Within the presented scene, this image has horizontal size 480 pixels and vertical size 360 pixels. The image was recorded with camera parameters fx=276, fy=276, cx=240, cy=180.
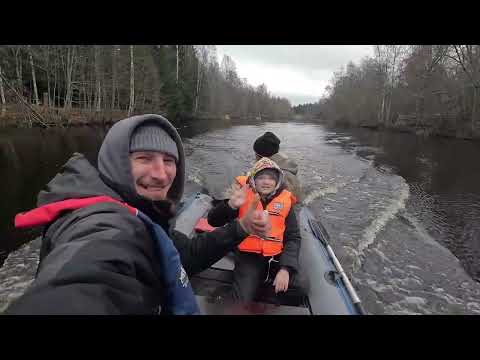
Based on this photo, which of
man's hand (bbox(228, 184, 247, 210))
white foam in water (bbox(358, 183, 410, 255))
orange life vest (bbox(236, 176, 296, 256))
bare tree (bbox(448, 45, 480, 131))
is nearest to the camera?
man's hand (bbox(228, 184, 247, 210))

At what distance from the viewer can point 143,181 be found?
4.25ft

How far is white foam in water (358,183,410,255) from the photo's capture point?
4757 mm

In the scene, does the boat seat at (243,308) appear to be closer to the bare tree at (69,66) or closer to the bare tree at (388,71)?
the bare tree at (69,66)

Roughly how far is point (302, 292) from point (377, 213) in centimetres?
436

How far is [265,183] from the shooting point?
2.80 metres

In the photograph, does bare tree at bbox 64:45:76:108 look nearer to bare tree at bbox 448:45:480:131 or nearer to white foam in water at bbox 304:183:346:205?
white foam in water at bbox 304:183:346:205

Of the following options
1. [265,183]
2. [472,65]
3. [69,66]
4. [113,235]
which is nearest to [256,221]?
[113,235]

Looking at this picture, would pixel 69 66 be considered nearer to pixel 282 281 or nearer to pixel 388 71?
pixel 282 281

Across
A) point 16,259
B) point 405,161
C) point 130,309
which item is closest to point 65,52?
point 16,259

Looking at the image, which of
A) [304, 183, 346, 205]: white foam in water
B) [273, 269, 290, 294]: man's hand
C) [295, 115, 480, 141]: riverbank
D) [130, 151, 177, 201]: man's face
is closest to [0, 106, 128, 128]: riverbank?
[304, 183, 346, 205]: white foam in water

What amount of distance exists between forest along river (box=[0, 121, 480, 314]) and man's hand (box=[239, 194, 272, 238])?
3.64ft

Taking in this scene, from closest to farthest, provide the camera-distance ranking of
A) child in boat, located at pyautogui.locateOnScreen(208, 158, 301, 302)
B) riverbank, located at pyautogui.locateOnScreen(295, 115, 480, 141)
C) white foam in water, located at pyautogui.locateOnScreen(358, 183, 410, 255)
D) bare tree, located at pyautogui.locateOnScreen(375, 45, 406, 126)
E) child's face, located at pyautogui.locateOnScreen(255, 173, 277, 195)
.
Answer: child in boat, located at pyautogui.locateOnScreen(208, 158, 301, 302)
child's face, located at pyautogui.locateOnScreen(255, 173, 277, 195)
white foam in water, located at pyautogui.locateOnScreen(358, 183, 410, 255)
riverbank, located at pyautogui.locateOnScreen(295, 115, 480, 141)
bare tree, located at pyautogui.locateOnScreen(375, 45, 406, 126)

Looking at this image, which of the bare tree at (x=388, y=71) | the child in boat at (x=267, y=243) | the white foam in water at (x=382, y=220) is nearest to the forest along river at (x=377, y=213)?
the white foam in water at (x=382, y=220)
